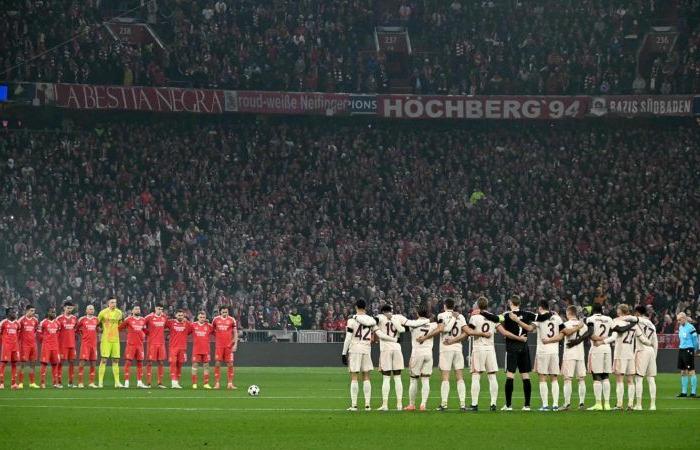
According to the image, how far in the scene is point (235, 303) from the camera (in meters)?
52.6

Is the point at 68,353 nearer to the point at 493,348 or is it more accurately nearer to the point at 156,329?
the point at 156,329

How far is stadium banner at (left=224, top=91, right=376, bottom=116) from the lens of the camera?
203 feet

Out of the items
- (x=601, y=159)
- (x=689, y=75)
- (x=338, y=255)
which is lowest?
(x=338, y=255)

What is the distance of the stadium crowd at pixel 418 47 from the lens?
62625 mm

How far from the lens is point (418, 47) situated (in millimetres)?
65562

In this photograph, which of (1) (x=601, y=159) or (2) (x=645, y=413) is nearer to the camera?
(2) (x=645, y=413)

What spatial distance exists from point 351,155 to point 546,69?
35.9 feet

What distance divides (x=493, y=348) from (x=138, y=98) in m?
35.2

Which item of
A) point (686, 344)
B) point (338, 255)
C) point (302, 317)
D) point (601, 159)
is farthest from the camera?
point (601, 159)

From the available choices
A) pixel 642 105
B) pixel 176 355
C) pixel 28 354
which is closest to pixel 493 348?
pixel 176 355

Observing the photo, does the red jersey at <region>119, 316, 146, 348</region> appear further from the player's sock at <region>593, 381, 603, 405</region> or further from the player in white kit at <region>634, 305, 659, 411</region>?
the player in white kit at <region>634, 305, 659, 411</region>

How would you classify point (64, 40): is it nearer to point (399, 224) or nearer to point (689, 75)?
point (399, 224)

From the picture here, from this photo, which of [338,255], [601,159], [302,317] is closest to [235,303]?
[302,317]

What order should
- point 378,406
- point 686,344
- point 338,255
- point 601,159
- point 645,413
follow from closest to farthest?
point 645,413 → point 378,406 → point 686,344 → point 338,255 → point 601,159
